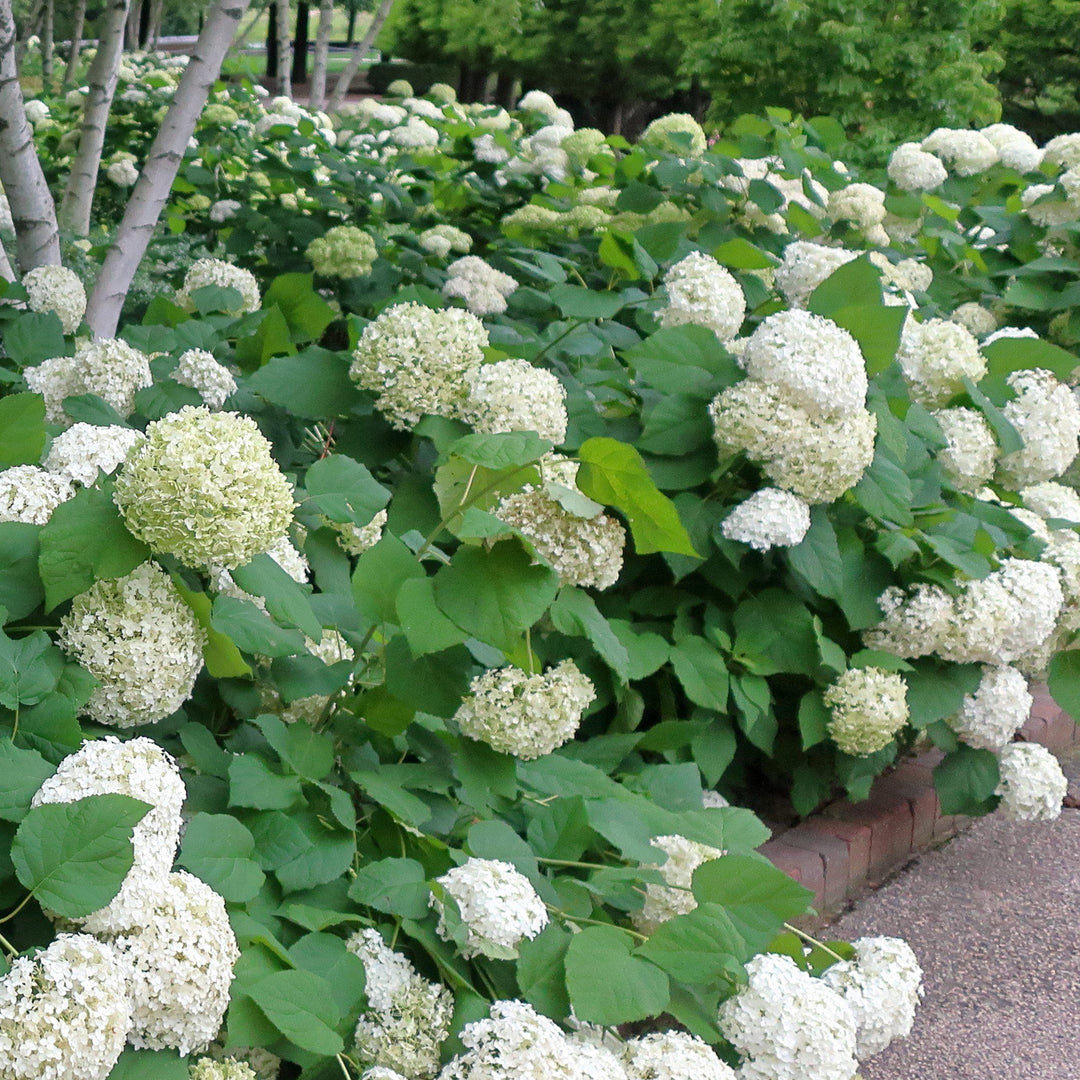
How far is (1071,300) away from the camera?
4.14m

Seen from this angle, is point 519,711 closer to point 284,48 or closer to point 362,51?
point 362,51

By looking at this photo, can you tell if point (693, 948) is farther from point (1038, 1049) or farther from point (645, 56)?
point (645, 56)

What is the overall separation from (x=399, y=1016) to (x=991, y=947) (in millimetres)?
1717

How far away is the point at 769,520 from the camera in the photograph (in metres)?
2.53

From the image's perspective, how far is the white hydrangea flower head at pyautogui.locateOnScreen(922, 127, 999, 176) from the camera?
517 cm

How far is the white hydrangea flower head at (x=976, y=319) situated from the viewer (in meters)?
4.26

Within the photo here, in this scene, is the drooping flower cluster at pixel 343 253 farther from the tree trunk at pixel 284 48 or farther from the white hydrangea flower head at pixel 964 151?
the tree trunk at pixel 284 48

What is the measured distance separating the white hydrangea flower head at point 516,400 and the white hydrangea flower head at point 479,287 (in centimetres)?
152

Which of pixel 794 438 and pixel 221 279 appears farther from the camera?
pixel 221 279

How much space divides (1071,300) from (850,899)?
228 cm

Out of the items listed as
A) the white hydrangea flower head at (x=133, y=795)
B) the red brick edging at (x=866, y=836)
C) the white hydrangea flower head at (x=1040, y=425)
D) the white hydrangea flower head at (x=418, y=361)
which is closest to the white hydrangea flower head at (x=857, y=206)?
the white hydrangea flower head at (x=1040, y=425)

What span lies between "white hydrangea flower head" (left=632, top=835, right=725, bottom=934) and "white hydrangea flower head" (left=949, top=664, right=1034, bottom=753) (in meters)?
1.10

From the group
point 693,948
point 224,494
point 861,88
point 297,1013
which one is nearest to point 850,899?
point 693,948

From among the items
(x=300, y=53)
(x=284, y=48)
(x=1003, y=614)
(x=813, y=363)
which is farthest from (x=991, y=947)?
(x=300, y=53)
